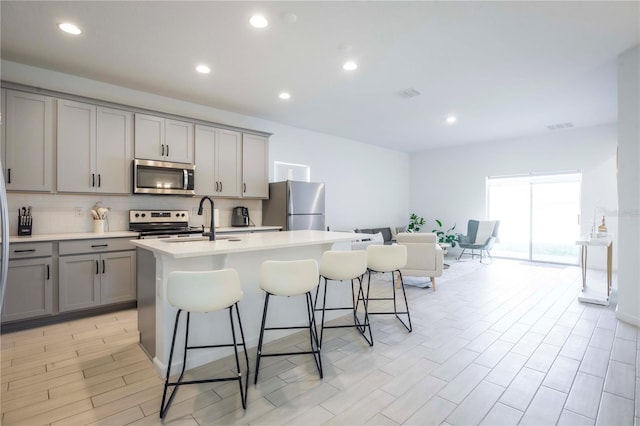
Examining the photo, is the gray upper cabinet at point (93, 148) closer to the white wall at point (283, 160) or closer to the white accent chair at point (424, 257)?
the white wall at point (283, 160)

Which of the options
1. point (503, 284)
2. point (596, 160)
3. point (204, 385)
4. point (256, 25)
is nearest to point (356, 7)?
point (256, 25)

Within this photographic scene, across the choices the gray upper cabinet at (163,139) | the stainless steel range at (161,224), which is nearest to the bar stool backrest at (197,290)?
the stainless steel range at (161,224)

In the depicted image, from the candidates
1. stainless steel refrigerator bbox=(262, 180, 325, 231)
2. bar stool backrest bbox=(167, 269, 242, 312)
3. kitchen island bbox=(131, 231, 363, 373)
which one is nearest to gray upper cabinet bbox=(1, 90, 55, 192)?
kitchen island bbox=(131, 231, 363, 373)

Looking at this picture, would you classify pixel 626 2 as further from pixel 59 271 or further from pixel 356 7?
pixel 59 271

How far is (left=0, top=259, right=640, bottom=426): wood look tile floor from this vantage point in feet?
6.16

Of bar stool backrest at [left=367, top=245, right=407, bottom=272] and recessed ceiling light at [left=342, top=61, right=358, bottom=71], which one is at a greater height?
recessed ceiling light at [left=342, top=61, right=358, bottom=71]

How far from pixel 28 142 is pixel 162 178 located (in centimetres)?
134

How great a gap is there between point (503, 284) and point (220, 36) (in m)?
5.23

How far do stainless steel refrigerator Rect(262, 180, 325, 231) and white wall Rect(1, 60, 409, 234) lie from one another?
37 cm

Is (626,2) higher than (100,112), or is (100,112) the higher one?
(626,2)

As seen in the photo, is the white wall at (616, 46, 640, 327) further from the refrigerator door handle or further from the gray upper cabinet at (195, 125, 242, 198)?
the refrigerator door handle

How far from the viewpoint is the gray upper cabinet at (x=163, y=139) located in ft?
13.3

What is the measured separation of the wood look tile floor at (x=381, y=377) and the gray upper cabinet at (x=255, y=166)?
2.52 metres

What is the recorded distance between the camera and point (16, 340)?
2.96 metres
